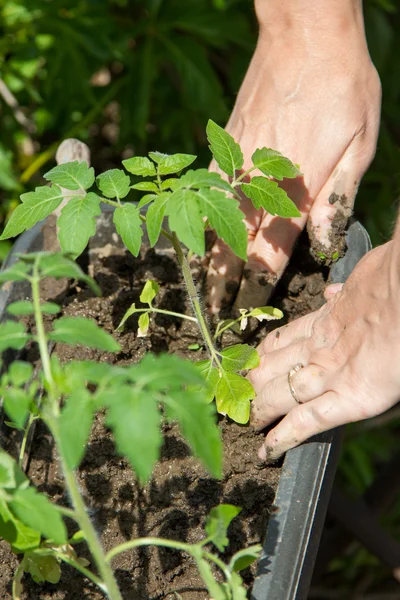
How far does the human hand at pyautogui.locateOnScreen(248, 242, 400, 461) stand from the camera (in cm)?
115

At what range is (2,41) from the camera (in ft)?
7.53

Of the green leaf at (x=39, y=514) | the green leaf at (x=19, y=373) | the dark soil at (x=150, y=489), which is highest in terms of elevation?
the green leaf at (x=19, y=373)

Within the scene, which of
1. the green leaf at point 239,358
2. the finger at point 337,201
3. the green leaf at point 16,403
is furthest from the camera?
the finger at point 337,201

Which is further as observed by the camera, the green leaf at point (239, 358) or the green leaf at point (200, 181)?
the green leaf at point (239, 358)

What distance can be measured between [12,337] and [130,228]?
378 millimetres

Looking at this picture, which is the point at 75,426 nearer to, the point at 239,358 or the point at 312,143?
the point at 239,358

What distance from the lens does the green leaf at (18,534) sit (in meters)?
1.00

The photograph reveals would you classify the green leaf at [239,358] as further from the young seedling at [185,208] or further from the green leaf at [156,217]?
the green leaf at [156,217]

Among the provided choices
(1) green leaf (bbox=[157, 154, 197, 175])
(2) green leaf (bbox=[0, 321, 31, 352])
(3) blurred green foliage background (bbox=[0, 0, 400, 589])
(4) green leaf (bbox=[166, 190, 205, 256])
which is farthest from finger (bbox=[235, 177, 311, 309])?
(2) green leaf (bbox=[0, 321, 31, 352])

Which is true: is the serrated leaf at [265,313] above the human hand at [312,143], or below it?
below

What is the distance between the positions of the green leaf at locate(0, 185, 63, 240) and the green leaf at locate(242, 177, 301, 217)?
1.16 feet

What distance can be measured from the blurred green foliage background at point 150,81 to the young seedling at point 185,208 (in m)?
0.85

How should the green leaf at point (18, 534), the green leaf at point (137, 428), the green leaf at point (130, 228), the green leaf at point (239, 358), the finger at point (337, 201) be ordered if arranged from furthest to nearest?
the finger at point (337, 201), the green leaf at point (239, 358), the green leaf at point (130, 228), the green leaf at point (18, 534), the green leaf at point (137, 428)

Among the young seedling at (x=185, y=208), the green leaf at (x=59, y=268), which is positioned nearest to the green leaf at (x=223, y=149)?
the young seedling at (x=185, y=208)
